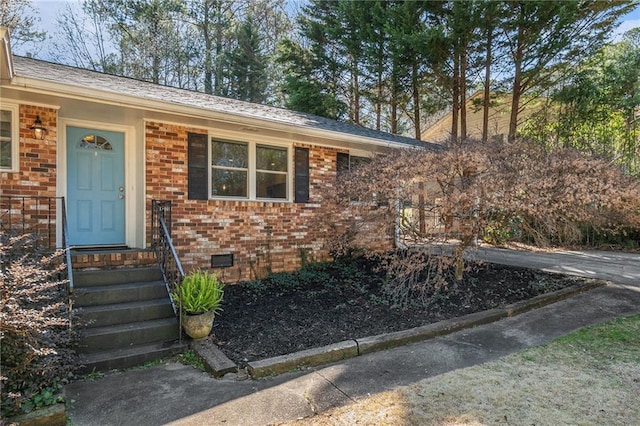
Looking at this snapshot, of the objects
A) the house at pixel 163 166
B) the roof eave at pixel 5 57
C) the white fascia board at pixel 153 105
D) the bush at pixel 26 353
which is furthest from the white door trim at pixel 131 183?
the bush at pixel 26 353

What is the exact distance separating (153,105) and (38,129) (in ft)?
4.98

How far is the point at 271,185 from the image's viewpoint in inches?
287

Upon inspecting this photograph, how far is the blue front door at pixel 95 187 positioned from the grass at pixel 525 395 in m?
4.74

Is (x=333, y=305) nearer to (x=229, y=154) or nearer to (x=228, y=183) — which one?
(x=228, y=183)

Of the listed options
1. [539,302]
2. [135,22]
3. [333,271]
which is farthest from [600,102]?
[135,22]

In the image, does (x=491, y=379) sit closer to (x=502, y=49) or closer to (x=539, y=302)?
(x=539, y=302)

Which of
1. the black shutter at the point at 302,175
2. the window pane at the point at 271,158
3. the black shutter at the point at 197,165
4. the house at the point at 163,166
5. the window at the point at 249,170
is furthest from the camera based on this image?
the black shutter at the point at 302,175

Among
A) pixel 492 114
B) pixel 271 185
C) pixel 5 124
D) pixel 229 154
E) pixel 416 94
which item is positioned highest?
pixel 416 94

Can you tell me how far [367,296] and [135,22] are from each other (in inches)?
751

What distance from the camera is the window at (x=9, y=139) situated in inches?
189

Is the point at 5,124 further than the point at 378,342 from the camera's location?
Yes

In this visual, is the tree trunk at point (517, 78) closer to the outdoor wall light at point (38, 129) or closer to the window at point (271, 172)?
the window at point (271, 172)

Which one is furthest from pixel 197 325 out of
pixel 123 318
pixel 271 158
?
pixel 271 158

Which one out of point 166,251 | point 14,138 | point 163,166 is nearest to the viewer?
point 14,138
